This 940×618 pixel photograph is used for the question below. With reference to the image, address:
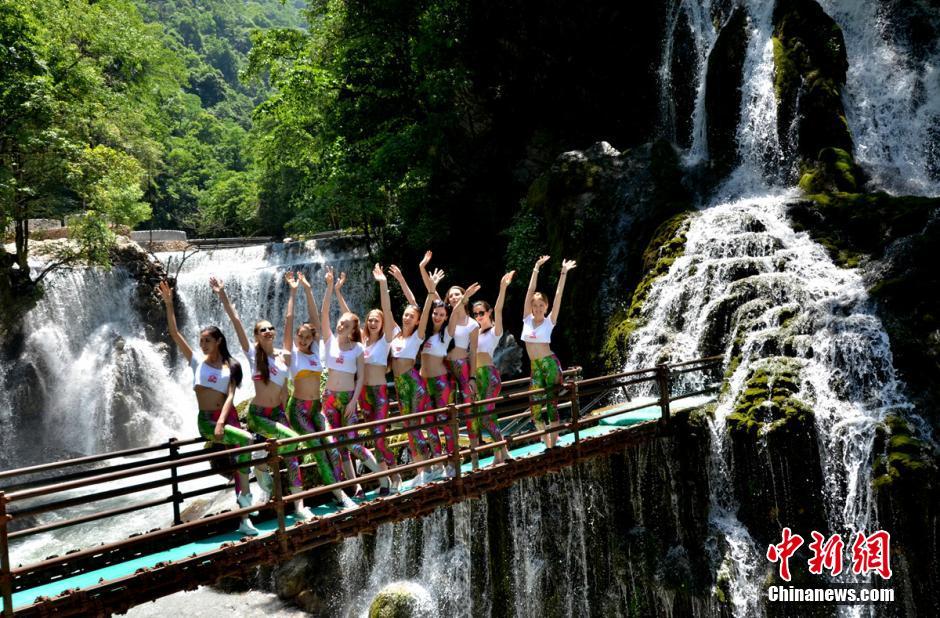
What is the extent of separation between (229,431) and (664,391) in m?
5.37

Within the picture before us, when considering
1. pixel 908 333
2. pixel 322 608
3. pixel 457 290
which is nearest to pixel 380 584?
pixel 322 608

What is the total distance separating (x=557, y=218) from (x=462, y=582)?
8029mm

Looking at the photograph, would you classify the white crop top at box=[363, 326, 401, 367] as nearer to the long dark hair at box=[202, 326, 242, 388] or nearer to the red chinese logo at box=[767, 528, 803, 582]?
the long dark hair at box=[202, 326, 242, 388]

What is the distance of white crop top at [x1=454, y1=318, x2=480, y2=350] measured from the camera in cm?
800

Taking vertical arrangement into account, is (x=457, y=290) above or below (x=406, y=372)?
above

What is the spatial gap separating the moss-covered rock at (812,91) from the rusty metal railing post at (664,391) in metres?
6.99

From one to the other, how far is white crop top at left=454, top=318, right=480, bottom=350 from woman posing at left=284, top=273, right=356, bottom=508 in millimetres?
1570

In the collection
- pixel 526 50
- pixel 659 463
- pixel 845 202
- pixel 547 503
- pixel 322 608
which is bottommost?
pixel 322 608

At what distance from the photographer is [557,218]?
1636cm

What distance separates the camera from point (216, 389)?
21.5 ft

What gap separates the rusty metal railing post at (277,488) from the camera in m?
5.97

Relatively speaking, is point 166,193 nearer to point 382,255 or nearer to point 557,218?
point 382,255

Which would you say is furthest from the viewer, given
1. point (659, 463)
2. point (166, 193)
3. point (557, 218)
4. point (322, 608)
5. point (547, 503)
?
point (166, 193)

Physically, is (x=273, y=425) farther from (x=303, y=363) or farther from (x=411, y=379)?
(x=411, y=379)
